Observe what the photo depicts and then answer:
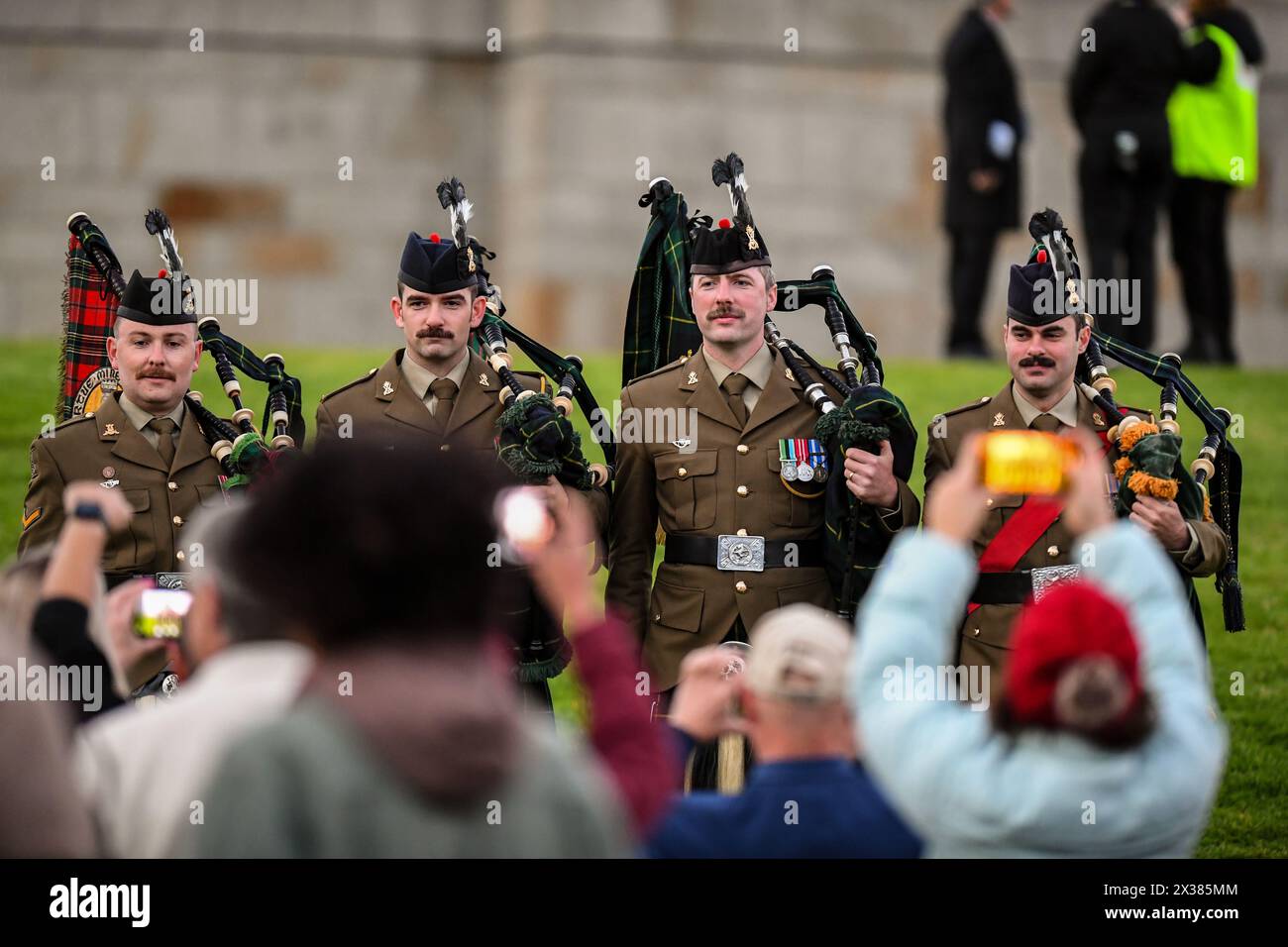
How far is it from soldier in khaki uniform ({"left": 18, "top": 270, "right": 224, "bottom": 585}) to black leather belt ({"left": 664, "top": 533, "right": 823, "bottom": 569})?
1344mm

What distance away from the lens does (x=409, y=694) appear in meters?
2.83

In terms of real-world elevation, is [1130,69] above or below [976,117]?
above

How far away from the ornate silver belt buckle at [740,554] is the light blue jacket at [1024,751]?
8.04 ft

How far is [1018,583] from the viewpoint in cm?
615

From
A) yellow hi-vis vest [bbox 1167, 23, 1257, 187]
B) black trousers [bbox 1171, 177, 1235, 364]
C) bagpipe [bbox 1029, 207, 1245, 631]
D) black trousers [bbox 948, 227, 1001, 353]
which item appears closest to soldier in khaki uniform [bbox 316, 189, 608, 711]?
bagpipe [bbox 1029, 207, 1245, 631]

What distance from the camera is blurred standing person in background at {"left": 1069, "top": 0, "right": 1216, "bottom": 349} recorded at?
1221 centimetres

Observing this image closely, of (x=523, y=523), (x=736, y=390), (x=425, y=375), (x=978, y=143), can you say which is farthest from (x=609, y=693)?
(x=978, y=143)

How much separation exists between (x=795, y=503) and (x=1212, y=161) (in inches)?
290

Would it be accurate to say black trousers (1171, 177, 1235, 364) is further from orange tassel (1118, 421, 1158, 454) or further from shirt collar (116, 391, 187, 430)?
shirt collar (116, 391, 187, 430)

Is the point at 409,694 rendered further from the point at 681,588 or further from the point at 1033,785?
the point at 681,588

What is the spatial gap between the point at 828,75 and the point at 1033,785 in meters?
13.9

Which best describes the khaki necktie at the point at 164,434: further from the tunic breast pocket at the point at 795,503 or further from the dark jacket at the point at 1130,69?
the dark jacket at the point at 1130,69

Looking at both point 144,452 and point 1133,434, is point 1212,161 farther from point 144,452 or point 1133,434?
point 144,452
